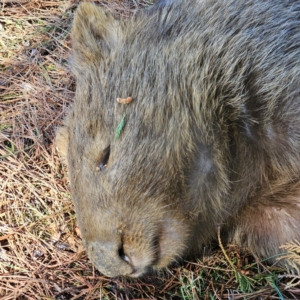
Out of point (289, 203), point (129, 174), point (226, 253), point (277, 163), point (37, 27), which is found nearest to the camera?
point (129, 174)

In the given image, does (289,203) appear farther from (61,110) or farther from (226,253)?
(61,110)

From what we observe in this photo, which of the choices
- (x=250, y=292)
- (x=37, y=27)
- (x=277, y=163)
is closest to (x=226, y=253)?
(x=250, y=292)

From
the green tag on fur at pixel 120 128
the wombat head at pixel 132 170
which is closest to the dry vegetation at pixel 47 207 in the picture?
the wombat head at pixel 132 170

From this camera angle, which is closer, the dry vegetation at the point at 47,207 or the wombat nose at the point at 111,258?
the wombat nose at the point at 111,258

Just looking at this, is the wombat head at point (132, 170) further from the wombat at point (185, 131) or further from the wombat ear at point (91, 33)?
the wombat ear at point (91, 33)

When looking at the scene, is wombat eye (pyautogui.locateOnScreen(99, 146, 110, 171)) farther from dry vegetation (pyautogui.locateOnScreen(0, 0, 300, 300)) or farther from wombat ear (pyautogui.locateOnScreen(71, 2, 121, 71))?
dry vegetation (pyautogui.locateOnScreen(0, 0, 300, 300))

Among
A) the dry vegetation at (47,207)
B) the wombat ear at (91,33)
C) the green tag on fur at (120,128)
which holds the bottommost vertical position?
the dry vegetation at (47,207)
